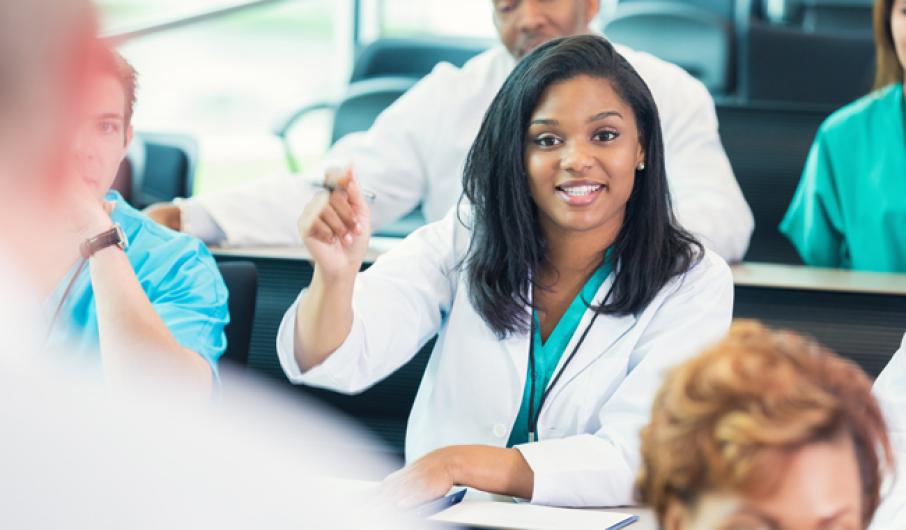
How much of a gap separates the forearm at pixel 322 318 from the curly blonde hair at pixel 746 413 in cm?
85

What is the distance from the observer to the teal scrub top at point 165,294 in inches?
64.1

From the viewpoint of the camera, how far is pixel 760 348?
27.8 inches

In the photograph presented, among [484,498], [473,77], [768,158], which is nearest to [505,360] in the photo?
[484,498]

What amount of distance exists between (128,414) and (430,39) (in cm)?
347

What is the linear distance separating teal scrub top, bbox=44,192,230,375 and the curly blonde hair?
3.32 feet

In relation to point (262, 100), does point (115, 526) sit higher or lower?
higher

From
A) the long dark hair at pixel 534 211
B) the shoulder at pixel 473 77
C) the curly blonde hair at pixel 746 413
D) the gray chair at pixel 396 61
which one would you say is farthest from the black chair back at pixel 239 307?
the gray chair at pixel 396 61

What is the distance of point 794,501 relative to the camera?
70 cm

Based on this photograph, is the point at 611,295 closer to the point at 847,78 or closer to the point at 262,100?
the point at 847,78

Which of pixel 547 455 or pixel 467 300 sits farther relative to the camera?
pixel 467 300

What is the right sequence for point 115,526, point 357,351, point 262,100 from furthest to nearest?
point 262,100 < point 357,351 < point 115,526

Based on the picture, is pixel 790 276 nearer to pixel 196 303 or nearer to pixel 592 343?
pixel 592 343

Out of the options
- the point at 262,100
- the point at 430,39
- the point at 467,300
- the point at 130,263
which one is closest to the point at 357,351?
the point at 467,300

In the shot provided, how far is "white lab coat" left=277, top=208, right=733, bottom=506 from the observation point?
157 centimetres
